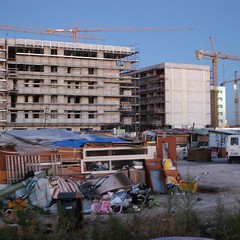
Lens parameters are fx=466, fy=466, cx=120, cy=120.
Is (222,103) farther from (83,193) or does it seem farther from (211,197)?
(83,193)

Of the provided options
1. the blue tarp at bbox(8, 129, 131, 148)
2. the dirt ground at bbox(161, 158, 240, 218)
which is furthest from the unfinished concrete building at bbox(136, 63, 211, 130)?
the blue tarp at bbox(8, 129, 131, 148)

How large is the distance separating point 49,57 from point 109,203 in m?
79.2

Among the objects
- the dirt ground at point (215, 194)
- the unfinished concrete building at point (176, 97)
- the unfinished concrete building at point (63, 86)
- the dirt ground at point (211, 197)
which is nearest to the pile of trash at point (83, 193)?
the dirt ground at point (211, 197)

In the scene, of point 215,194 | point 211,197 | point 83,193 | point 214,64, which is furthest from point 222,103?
point 83,193

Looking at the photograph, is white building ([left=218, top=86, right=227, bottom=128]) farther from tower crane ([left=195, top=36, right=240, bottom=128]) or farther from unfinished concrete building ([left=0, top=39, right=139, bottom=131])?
unfinished concrete building ([left=0, top=39, right=139, bottom=131])

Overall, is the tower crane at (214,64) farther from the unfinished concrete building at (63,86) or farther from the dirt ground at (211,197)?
the dirt ground at (211,197)

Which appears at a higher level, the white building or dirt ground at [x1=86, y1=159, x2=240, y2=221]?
the white building

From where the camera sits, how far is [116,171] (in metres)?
16.6

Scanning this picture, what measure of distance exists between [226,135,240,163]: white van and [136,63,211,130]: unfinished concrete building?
67569 mm

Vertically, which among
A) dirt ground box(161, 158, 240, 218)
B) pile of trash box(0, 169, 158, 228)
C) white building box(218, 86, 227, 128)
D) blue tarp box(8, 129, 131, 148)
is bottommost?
dirt ground box(161, 158, 240, 218)

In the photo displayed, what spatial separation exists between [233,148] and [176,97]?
71.2 m

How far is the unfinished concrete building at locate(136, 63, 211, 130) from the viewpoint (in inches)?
4063

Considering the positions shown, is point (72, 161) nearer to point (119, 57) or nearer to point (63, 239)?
point (63, 239)

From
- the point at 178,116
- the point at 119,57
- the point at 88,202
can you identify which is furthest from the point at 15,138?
the point at 178,116
